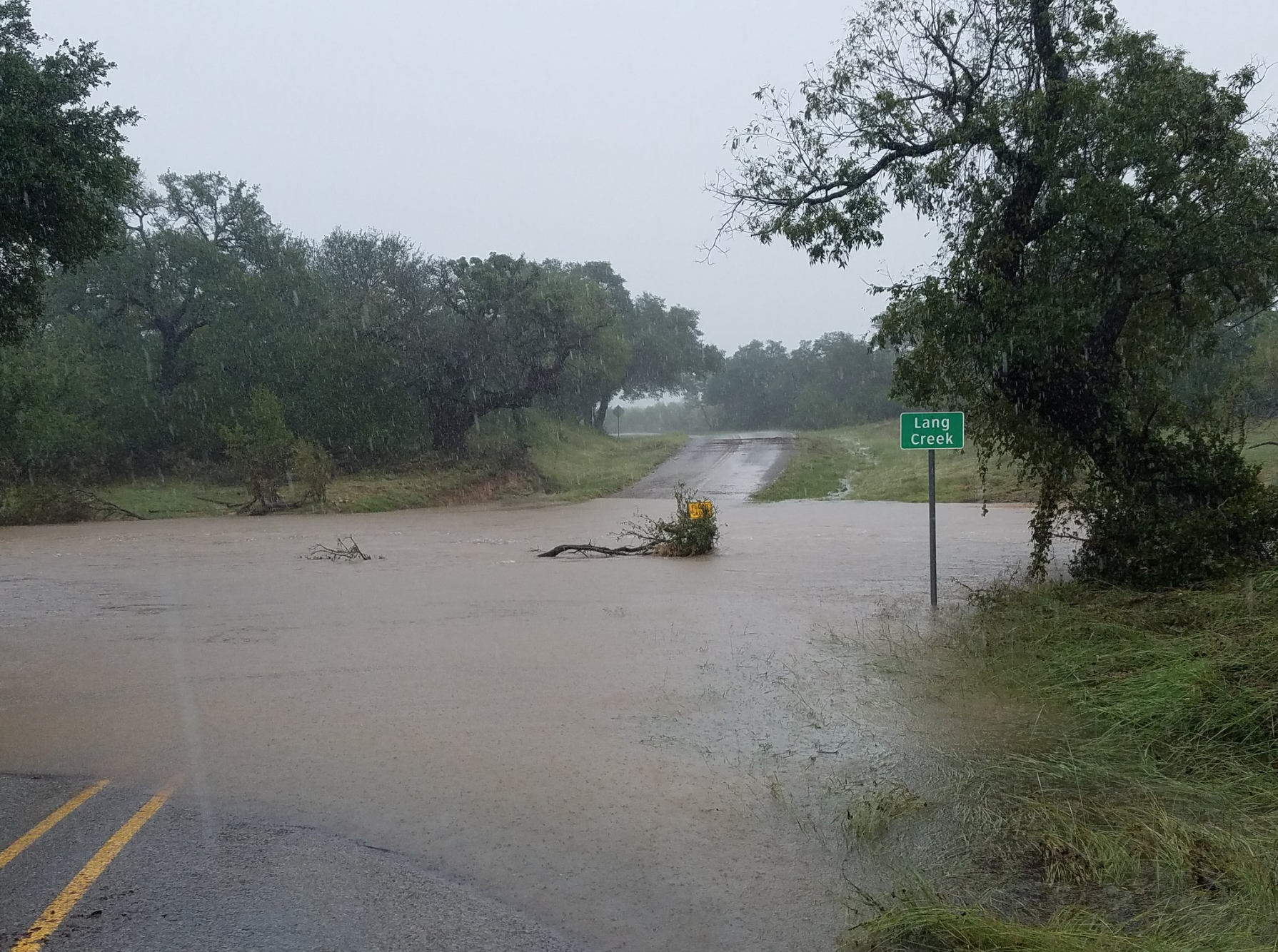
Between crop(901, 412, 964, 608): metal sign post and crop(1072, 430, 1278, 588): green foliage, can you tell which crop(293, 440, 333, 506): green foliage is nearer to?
crop(901, 412, 964, 608): metal sign post

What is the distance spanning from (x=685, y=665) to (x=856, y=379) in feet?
284

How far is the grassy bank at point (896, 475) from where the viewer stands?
3253cm

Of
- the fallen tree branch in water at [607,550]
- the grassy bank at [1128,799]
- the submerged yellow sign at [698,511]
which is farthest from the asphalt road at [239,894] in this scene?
the submerged yellow sign at [698,511]

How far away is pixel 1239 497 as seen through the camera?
12.2m

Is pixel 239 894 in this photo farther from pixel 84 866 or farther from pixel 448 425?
pixel 448 425

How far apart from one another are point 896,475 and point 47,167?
103 ft

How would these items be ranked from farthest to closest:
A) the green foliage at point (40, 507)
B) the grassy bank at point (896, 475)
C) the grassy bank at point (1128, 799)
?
the grassy bank at point (896, 475) < the green foliage at point (40, 507) < the grassy bank at point (1128, 799)

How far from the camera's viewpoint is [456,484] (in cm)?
3853

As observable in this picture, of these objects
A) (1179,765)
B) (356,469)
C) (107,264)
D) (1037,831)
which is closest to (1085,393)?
(1179,765)

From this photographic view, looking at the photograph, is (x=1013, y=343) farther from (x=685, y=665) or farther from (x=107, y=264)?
(x=107, y=264)

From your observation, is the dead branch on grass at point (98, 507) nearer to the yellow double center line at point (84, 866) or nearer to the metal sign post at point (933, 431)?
the metal sign post at point (933, 431)

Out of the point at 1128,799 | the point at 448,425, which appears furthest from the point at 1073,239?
the point at 448,425

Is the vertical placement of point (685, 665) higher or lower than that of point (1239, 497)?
lower

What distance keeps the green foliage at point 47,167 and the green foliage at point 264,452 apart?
18068 mm
